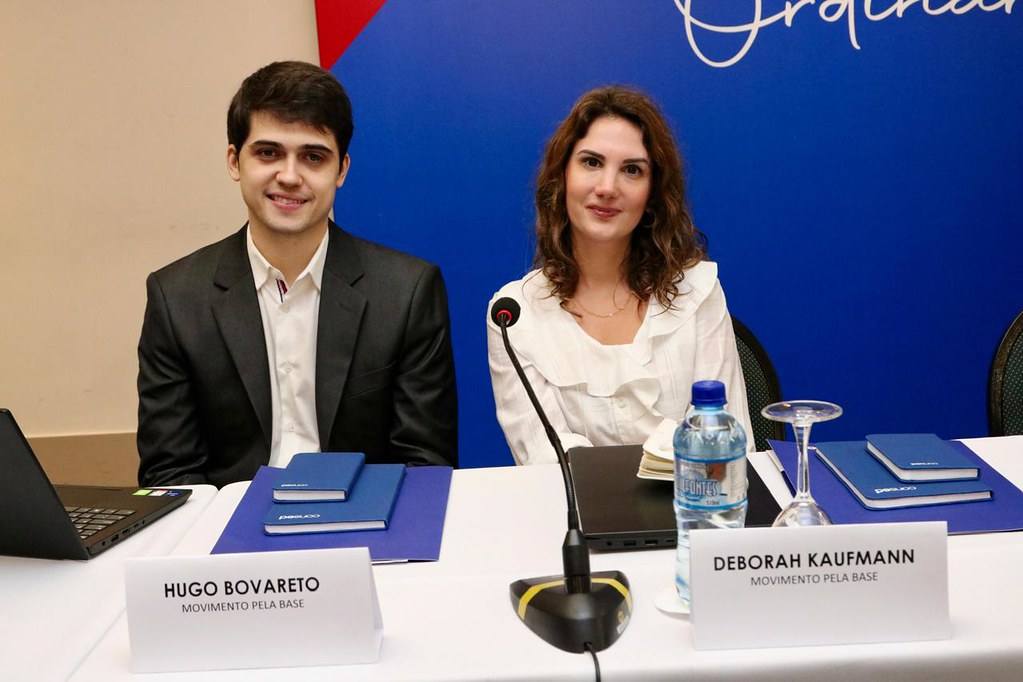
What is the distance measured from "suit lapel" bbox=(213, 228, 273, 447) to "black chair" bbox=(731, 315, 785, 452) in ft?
3.37

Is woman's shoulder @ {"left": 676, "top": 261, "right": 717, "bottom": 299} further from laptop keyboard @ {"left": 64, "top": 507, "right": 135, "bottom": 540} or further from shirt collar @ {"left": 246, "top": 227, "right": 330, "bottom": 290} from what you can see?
laptop keyboard @ {"left": 64, "top": 507, "right": 135, "bottom": 540}

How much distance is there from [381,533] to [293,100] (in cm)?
111

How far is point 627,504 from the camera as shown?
1371 mm

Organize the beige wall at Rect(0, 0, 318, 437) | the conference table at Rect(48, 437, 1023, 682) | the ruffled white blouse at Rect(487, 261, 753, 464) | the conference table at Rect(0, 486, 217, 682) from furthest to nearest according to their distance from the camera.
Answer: the beige wall at Rect(0, 0, 318, 437), the ruffled white blouse at Rect(487, 261, 753, 464), the conference table at Rect(0, 486, 217, 682), the conference table at Rect(48, 437, 1023, 682)

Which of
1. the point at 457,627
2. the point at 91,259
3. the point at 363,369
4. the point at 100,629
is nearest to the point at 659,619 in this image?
the point at 457,627

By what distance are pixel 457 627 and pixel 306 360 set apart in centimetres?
115

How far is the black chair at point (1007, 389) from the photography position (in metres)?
2.05

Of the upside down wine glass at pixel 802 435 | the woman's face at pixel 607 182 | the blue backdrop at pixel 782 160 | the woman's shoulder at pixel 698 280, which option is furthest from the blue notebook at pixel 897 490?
the blue backdrop at pixel 782 160

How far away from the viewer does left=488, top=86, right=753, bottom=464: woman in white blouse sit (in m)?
1.99

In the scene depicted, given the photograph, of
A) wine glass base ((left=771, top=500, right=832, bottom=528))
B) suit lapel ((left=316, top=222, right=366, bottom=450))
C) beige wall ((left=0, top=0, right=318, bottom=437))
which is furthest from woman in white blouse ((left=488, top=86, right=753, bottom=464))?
beige wall ((left=0, top=0, right=318, bottom=437))

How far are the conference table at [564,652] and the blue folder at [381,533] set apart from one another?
0.08 feet

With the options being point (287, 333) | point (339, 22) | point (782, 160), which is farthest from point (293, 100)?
point (782, 160)

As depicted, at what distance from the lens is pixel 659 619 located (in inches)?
41.8

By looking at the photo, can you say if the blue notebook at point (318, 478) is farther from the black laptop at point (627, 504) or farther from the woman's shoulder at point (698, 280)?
the woman's shoulder at point (698, 280)
